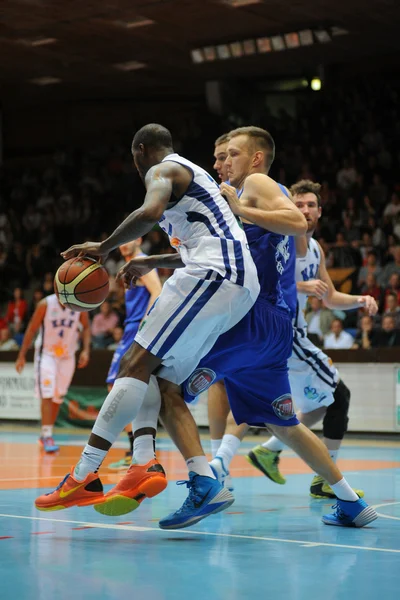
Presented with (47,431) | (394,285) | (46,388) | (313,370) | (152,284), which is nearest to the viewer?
(313,370)

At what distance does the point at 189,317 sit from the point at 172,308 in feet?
0.30

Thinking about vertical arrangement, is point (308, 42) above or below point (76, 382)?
above

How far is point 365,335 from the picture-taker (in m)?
13.7

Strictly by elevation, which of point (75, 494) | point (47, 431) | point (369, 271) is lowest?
point (47, 431)

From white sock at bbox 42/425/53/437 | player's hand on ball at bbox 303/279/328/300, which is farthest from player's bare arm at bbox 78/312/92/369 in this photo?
player's hand on ball at bbox 303/279/328/300

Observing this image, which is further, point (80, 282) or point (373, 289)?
point (373, 289)

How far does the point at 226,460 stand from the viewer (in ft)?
19.6

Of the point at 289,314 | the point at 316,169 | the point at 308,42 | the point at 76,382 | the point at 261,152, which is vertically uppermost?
the point at 308,42

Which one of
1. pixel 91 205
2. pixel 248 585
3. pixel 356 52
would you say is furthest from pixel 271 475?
pixel 91 205

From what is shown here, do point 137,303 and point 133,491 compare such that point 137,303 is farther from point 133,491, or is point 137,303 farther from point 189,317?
point 133,491

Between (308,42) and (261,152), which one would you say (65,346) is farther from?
(308,42)

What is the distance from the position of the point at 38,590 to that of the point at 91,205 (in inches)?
811

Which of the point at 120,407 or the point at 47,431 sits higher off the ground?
the point at 120,407

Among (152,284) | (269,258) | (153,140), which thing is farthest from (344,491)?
(152,284)
